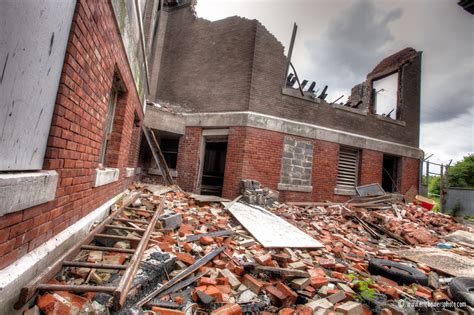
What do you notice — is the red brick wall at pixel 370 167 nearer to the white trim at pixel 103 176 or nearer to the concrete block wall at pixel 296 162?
the concrete block wall at pixel 296 162

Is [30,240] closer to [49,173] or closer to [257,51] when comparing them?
[49,173]

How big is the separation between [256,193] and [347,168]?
4.74 meters

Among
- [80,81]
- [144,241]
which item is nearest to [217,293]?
[144,241]

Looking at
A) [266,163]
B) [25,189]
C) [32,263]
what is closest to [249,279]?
[32,263]

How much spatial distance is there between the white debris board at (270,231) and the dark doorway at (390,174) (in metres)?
8.12

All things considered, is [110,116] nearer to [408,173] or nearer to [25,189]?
[25,189]

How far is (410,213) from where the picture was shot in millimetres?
8188

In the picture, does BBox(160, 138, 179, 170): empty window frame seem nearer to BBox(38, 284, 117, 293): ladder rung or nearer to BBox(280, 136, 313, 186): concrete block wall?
BBox(280, 136, 313, 186): concrete block wall

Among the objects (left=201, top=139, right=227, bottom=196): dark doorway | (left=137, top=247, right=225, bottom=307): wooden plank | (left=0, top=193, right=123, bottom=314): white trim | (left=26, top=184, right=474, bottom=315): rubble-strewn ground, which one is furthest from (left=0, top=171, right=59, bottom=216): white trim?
(left=201, top=139, right=227, bottom=196): dark doorway

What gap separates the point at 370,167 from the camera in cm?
972

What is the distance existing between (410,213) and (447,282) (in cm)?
534

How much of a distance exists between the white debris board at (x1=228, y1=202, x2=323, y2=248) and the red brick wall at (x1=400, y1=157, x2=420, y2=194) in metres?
8.20

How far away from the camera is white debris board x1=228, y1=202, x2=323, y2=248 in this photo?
14.0 feet

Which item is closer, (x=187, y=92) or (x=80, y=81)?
(x=80, y=81)
